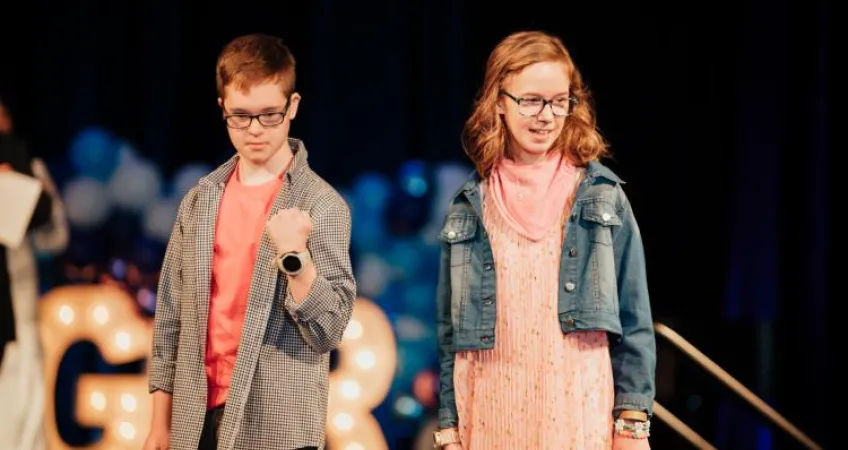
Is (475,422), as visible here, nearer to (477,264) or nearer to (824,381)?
(477,264)

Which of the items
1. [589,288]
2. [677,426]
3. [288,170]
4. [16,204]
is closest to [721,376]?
[677,426]

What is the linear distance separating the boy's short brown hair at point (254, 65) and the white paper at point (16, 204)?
57.3 inches

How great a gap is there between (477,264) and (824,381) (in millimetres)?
1701

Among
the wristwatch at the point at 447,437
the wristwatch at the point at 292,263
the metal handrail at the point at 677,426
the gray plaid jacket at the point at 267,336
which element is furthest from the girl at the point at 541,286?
the metal handrail at the point at 677,426

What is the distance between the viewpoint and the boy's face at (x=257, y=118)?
2.30 meters

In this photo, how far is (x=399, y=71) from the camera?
3420mm

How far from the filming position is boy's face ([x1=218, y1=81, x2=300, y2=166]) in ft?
7.55

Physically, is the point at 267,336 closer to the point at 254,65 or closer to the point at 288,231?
the point at 288,231

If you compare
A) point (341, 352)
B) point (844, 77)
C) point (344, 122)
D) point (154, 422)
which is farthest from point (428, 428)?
point (844, 77)

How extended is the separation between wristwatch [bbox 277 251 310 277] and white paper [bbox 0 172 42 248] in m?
1.75

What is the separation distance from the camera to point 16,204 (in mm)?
3506

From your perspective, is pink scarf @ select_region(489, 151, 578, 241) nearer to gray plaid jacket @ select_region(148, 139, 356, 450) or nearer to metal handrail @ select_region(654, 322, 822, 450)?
gray plaid jacket @ select_region(148, 139, 356, 450)

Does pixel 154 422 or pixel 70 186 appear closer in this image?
pixel 154 422

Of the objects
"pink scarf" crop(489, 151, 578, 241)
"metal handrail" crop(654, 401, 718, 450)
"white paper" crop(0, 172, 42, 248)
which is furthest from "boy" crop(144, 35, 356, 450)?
"white paper" crop(0, 172, 42, 248)
